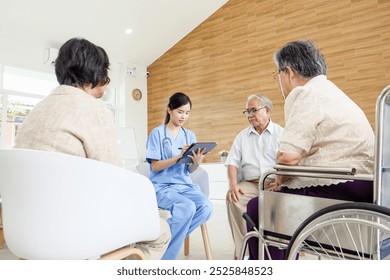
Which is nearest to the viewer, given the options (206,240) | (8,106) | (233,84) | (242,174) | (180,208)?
(180,208)

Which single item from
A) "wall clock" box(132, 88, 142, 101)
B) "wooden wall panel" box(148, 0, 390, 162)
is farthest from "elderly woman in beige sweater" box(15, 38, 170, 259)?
"wall clock" box(132, 88, 142, 101)

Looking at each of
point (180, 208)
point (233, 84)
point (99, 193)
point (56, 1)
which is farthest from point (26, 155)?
point (233, 84)

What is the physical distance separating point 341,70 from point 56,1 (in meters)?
4.13

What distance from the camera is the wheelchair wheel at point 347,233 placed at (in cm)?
88

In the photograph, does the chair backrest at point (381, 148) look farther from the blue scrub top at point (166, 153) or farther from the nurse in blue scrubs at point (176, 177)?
the blue scrub top at point (166, 153)

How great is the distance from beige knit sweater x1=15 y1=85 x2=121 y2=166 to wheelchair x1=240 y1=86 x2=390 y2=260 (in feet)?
1.92

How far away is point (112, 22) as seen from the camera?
554 cm

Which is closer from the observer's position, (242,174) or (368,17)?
(242,174)

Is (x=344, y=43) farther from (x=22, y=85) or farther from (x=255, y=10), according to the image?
(x=22, y=85)

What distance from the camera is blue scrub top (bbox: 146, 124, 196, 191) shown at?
2.04 metres

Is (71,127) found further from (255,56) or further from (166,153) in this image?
(255,56)

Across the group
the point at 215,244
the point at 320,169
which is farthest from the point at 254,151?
the point at 320,169

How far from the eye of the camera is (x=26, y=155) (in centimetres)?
86

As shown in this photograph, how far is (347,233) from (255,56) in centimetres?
493
